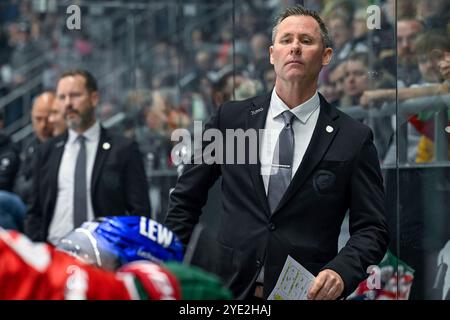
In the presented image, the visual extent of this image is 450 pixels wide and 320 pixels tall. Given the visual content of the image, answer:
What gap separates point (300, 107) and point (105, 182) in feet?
9.52

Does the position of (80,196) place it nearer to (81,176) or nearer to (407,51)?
(81,176)

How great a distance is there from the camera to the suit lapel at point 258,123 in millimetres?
5004

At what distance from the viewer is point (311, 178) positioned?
197 inches

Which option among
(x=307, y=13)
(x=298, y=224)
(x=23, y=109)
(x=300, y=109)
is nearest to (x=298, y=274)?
(x=298, y=224)

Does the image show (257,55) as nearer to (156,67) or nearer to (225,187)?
(225,187)

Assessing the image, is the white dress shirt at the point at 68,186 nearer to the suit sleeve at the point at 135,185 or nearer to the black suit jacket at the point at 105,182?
the black suit jacket at the point at 105,182

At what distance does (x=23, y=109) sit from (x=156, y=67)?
103 inches

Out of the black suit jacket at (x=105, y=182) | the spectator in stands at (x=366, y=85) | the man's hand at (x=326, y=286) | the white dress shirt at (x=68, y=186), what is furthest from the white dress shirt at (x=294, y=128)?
the white dress shirt at (x=68, y=186)

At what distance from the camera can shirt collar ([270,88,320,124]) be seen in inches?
201

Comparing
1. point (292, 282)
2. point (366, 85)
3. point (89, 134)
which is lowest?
point (292, 282)

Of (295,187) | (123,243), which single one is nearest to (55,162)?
(295,187)

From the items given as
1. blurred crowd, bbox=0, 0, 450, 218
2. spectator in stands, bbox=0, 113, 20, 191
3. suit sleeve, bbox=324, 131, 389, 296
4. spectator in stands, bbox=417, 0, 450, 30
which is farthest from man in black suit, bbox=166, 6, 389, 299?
spectator in stands, bbox=0, 113, 20, 191

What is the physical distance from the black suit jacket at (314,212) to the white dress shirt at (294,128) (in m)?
0.05

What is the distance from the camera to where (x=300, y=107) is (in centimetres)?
511
